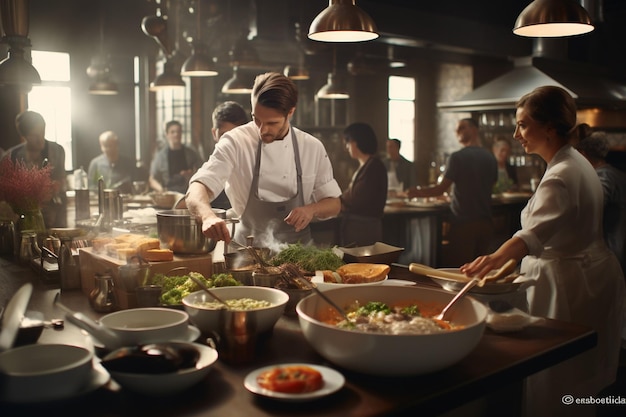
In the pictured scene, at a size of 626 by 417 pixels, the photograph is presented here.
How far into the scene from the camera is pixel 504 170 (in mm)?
8727

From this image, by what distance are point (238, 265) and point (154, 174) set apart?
5884mm

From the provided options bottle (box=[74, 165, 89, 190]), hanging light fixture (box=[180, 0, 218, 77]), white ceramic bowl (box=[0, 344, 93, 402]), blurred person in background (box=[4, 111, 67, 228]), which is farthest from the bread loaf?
bottle (box=[74, 165, 89, 190])

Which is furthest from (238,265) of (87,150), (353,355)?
(87,150)

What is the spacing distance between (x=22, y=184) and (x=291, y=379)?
2438 mm

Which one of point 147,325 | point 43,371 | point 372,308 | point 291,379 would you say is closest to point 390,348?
point 291,379

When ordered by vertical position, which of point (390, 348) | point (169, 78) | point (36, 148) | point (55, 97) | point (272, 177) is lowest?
point (390, 348)

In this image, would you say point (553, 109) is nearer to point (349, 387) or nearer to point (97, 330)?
point (349, 387)

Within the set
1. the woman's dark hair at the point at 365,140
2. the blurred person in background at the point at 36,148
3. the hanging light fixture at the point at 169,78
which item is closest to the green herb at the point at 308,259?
the woman's dark hair at the point at 365,140

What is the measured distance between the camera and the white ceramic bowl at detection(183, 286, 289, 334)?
1.75 m

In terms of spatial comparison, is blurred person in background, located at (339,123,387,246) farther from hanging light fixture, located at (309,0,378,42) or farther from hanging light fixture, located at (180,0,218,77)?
hanging light fixture, located at (309,0,378,42)

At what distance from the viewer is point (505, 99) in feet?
27.5

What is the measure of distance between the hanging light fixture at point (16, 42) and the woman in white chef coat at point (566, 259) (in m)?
2.68

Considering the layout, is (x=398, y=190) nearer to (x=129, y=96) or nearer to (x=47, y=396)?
(x=129, y=96)

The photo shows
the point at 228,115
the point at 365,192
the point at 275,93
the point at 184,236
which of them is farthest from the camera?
the point at 365,192
